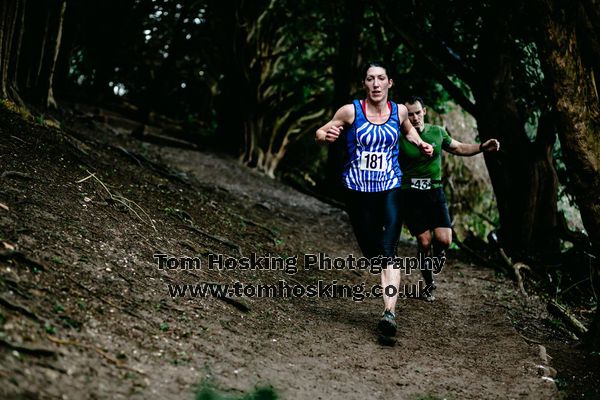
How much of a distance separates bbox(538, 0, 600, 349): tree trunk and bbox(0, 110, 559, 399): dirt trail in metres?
1.39

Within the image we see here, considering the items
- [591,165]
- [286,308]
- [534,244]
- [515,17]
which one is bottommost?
[286,308]

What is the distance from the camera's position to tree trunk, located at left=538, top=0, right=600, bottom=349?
5.04 m

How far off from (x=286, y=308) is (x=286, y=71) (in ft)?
37.9

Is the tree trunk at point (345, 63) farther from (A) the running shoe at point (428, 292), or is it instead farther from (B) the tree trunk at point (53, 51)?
(A) the running shoe at point (428, 292)

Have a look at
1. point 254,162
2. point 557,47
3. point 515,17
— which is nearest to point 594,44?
point 557,47

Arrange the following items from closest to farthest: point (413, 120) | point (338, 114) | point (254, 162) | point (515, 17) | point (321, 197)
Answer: point (338, 114) → point (413, 120) → point (515, 17) → point (321, 197) → point (254, 162)

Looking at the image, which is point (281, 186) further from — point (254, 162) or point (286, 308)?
point (286, 308)

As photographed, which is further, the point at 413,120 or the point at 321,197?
the point at 321,197

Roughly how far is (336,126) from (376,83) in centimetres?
49

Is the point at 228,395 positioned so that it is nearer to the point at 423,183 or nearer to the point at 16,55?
the point at 423,183

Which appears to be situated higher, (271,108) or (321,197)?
(271,108)

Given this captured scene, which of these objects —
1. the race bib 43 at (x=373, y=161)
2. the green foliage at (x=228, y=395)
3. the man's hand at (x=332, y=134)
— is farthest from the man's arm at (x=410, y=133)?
the green foliage at (x=228, y=395)

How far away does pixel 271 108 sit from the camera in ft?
54.3

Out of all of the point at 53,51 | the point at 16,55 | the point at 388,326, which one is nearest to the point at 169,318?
the point at 388,326
